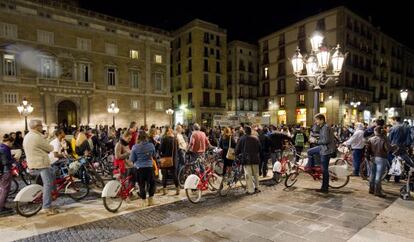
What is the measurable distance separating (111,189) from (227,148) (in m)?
3.82

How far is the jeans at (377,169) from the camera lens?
6375mm

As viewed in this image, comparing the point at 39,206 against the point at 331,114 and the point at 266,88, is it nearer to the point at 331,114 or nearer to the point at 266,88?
the point at 331,114

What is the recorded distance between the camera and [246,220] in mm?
5109

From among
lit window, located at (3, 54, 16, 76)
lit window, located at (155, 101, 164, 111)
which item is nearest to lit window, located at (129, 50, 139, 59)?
lit window, located at (155, 101, 164, 111)

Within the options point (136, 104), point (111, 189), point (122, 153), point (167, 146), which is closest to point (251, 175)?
point (167, 146)

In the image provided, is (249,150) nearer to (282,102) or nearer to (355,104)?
(355,104)

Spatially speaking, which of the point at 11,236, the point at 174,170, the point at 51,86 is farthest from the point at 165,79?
the point at 11,236

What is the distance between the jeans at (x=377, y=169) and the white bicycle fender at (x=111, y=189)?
6.04 meters

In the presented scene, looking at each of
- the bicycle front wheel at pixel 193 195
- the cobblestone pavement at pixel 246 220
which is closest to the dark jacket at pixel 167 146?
the bicycle front wheel at pixel 193 195

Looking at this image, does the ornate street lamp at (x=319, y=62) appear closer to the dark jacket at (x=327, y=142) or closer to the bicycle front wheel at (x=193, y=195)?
the dark jacket at (x=327, y=142)

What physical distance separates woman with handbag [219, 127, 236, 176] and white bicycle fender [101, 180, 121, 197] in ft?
10.5

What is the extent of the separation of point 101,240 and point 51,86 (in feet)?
79.8

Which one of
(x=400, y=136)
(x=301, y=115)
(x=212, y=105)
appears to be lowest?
(x=400, y=136)

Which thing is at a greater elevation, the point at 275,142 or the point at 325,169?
the point at 275,142
